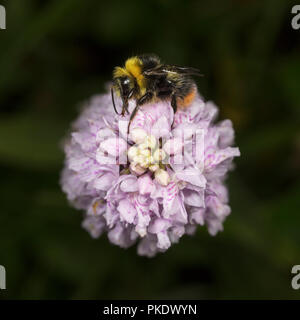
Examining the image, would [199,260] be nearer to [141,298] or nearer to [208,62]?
[141,298]

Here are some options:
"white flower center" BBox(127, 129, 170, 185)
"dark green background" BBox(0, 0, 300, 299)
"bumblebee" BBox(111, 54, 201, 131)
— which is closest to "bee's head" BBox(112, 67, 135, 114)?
"bumblebee" BBox(111, 54, 201, 131)

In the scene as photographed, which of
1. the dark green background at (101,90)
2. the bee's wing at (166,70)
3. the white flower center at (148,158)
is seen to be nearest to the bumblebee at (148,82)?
the bee's wing at (166,70)

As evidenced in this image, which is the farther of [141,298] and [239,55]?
[239,55]

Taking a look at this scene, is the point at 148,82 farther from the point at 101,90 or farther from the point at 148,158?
the point at 101,90

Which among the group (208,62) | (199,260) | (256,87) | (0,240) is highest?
(208,62)

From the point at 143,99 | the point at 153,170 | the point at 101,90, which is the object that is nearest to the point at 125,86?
the point at 143,99

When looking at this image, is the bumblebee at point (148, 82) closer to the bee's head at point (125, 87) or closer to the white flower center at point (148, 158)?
the bee's head at point (125, 87)

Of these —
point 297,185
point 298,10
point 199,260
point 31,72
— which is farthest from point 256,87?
point 31,72

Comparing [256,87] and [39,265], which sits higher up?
[256,87]
